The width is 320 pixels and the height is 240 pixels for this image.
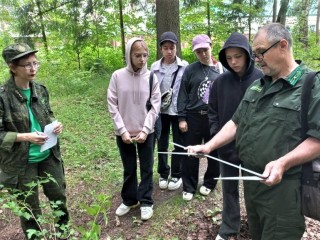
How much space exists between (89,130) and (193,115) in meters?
3.52

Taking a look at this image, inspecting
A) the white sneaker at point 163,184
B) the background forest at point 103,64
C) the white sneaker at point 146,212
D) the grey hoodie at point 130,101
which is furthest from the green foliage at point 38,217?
the white sneaker at point 163,184

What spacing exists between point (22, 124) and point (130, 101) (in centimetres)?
111

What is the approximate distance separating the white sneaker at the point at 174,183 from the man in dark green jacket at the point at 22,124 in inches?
69.2

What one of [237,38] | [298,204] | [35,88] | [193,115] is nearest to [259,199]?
[298,204]

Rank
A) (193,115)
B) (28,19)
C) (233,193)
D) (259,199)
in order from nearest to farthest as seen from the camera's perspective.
A: (259,199), (233,193), (193,115), (28,19)

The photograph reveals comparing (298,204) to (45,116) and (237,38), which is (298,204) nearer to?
(237,38)

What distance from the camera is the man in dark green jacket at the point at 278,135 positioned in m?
1.81

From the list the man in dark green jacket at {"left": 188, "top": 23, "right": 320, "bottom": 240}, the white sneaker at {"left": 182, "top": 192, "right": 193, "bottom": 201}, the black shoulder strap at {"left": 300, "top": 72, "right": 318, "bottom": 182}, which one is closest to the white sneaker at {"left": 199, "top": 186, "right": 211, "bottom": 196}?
the white sneaker at {"left": 182, "top": 192, "right": 193, "bottom": 201}

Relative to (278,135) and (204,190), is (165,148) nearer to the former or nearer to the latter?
(204,190)

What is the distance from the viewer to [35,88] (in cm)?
297

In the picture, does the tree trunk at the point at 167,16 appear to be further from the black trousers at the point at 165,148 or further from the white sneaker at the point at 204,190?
the white sneaker at the point at 204,190

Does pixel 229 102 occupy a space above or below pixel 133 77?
below

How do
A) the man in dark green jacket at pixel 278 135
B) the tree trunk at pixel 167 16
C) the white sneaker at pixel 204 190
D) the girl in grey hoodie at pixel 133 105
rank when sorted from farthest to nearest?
the tree trunk at pixel 167 16, the white sneaker at pixel 204 190, the girl in grey hoodie at pixel 133 105, the man in dark green jacket at pixel 278 135

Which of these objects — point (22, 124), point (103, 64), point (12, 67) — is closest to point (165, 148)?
point (22, 124)
